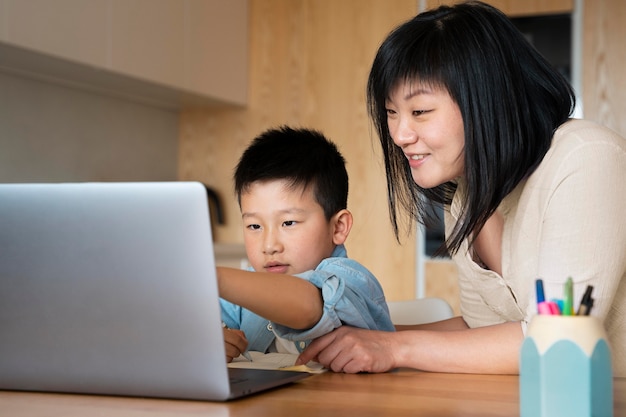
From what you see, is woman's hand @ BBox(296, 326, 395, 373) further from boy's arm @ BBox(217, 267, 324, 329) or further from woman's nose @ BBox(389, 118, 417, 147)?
woman's nose @ BBox(389, 118, 417, 147)

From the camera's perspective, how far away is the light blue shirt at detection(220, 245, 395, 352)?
1.07m

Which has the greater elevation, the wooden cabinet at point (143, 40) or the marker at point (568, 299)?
the wooden cabinet at point (143, 40)

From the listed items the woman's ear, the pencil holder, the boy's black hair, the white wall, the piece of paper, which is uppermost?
the white wall

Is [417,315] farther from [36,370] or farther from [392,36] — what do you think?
[36,370]

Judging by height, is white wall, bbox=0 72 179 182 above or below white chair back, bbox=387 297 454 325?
above

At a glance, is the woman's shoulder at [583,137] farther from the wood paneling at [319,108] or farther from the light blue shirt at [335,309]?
the wood paneling at [319,108]

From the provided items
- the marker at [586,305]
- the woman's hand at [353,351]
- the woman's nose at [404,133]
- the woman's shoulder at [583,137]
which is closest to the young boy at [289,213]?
the woman's hand at [353,351]

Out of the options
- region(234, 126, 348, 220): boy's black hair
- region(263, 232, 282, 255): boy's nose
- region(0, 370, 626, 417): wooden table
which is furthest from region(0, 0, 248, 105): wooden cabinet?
region(0, 370, 626, 417): wooden table

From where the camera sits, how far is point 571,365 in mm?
670

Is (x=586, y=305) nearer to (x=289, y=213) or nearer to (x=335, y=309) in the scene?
(x=335, y=309)

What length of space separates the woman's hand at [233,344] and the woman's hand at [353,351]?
112 millimetres

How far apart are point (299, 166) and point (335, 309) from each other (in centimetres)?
42

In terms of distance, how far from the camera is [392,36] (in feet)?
4.19

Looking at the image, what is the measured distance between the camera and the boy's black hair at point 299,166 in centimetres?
147
